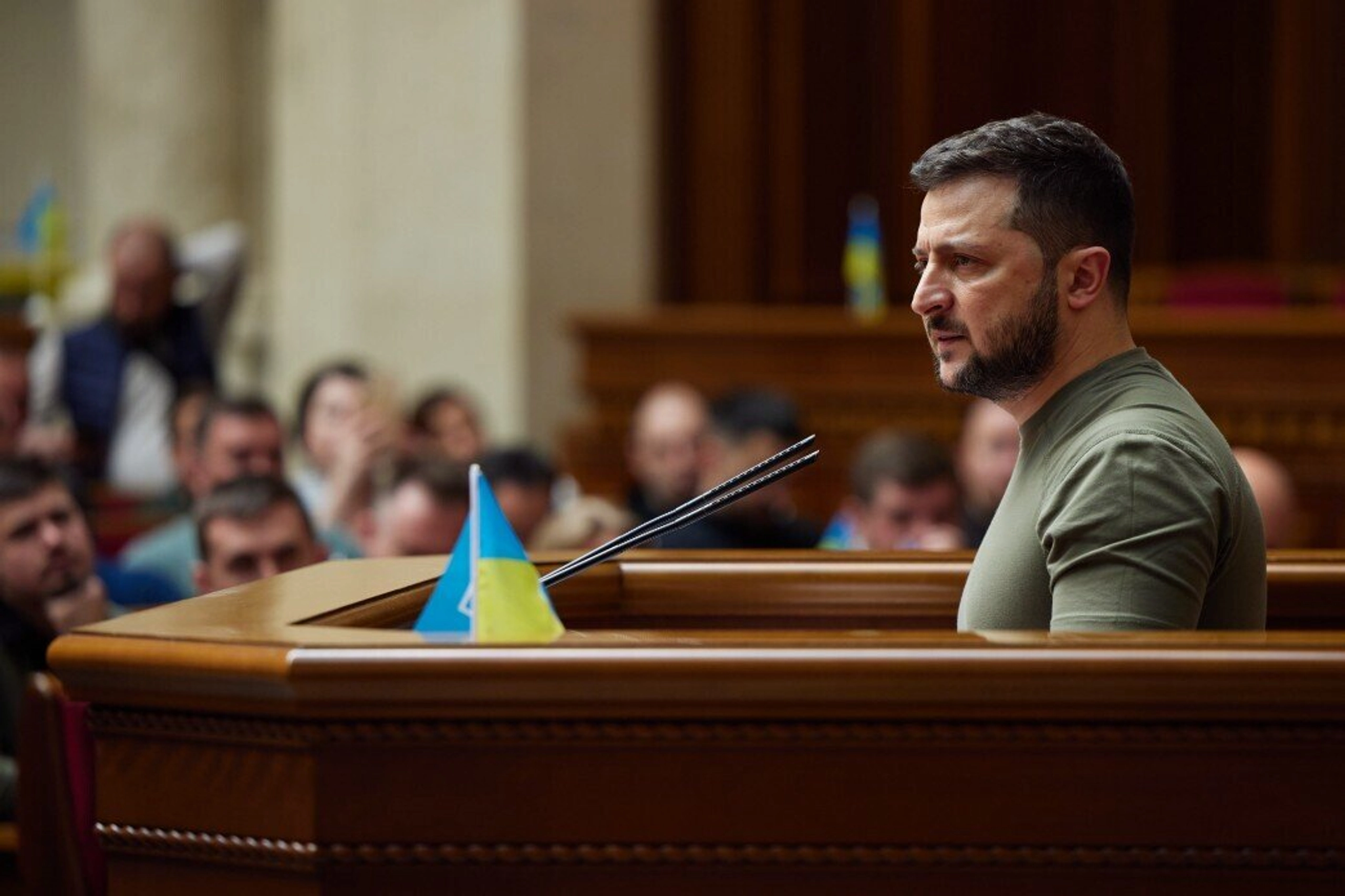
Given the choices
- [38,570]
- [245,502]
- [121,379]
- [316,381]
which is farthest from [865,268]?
[38,570]

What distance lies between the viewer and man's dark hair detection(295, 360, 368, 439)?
6.31 m

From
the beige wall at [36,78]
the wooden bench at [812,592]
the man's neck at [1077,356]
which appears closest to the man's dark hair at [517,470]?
the wooden bench at [812,592]

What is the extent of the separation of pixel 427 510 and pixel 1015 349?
2.64 meters

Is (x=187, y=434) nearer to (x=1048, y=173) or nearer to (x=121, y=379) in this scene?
(x=121, y=379)

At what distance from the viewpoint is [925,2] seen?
9430mm

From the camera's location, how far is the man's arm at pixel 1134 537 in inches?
71.4

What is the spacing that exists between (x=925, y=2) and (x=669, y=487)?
13.2 feet

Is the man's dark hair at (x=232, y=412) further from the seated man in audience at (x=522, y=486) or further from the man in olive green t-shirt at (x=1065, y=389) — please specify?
the man in olive green t-shirt at (x=1065, y=389)

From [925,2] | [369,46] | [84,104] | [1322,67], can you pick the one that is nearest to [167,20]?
[84,104]

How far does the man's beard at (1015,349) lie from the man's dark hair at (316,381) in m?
4.45

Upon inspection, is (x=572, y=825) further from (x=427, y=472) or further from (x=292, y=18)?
(x=292, y=18)

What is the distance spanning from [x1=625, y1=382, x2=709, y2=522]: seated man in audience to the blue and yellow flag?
429 centimetres

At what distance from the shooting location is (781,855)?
1601 millimetres

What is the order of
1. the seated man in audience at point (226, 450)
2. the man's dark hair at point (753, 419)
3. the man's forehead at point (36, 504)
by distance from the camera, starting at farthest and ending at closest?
1. the man's dark hair at point (753, 419)
2. the seated man in audience at point (226, 450)
3. the man's forehead at point (36, 504)
